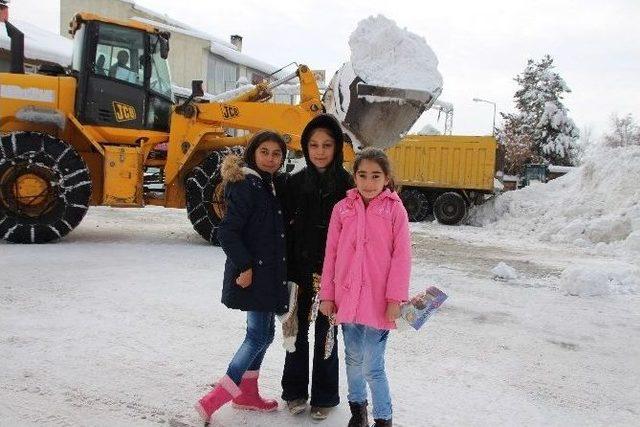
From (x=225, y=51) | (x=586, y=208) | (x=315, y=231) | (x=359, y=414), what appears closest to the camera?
(x=359, y=414)

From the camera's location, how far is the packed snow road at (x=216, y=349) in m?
3.02

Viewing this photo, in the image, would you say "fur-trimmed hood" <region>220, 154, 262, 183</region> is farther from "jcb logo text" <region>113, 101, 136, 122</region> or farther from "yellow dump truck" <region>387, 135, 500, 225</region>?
"yellow dump truck" <region>387, 135, 500, 225</region>

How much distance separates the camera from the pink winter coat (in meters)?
2.63

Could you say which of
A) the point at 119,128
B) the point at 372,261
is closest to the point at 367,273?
the point at 372,261

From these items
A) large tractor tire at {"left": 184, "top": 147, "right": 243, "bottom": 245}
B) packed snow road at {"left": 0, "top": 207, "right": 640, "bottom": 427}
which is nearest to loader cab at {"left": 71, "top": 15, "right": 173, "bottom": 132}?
large tractor tire at {"left": 184, "top": 147, "right": 243, "bottom": 245}

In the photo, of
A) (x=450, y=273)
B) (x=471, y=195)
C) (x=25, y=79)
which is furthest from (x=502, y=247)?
(x=25, y=79)

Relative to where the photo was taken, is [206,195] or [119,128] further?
[119,128]

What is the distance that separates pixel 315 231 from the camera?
2.99 metres

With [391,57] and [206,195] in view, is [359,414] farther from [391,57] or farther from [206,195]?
[206,195]

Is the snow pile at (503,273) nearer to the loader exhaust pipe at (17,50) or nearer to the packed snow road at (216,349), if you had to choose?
the packed snow road at (216,349)

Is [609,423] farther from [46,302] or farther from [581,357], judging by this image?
[46,302]

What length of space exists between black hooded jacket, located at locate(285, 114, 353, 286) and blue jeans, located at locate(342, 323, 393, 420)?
43 cm

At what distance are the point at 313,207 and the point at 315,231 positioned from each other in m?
0.13

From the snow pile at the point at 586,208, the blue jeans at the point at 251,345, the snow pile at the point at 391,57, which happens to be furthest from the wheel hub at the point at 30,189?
the snow pile at the point at 586,208
